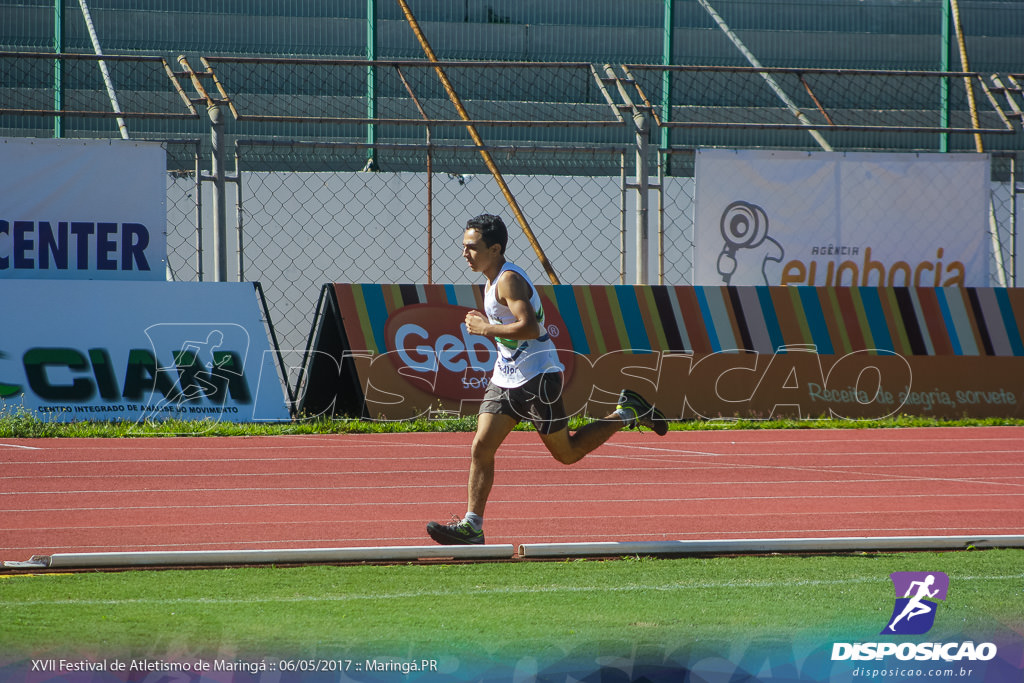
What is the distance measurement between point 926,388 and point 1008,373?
0.98 metres

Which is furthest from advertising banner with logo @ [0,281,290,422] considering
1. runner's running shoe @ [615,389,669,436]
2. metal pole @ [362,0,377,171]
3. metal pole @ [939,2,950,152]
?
metal pole @ [939,2,950,152]

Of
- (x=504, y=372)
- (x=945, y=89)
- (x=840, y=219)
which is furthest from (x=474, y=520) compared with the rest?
(x=945, y=89)

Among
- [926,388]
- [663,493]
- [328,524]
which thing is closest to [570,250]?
[926,388]

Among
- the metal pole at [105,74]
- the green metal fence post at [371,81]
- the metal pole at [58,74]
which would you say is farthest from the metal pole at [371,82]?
the metal pole at [58,74]

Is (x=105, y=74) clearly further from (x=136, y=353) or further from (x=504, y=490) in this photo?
(x=504, y=490)

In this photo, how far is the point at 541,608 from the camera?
15.7 ft

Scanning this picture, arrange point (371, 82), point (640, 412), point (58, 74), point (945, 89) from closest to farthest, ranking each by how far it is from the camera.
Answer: point (640, 412) → point (58, 74) → point (371, 82) → point (945, 89)

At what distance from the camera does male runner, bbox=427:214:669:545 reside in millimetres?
5961

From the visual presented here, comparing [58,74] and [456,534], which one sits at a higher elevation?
[58,74]

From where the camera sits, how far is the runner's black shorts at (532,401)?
20.0ft

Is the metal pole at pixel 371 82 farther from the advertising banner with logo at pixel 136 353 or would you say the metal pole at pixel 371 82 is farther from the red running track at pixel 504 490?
the red running track at pixel 504 490

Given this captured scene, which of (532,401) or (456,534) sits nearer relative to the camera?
(456,534)

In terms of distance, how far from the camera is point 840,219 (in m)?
12.5

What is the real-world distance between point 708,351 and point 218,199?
544 centimetres
